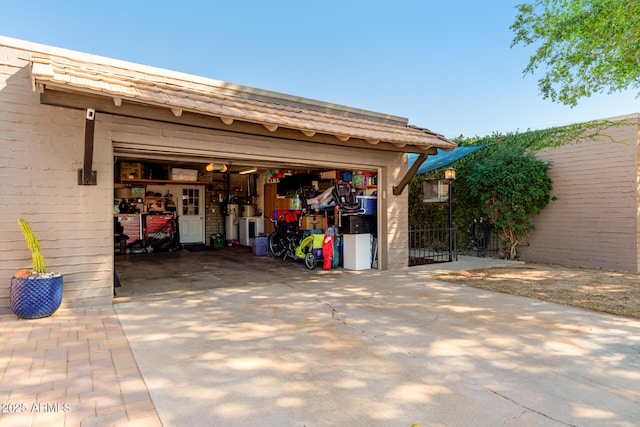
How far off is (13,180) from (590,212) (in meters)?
10.7

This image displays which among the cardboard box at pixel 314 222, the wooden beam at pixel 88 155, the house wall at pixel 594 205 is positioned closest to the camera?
the wooden beam at pixel 88 155

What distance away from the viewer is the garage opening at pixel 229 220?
7.23m

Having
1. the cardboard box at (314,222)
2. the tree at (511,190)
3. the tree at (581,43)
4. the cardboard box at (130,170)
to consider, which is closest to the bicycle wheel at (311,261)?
the cardboard box at (314,222)

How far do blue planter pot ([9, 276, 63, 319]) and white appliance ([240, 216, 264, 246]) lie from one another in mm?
8027

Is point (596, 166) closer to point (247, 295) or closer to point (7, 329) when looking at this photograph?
point (247, 295)

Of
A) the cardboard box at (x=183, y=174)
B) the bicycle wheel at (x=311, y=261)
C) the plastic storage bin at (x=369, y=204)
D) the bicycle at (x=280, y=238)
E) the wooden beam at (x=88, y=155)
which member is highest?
the cardboard box at (x=183, y=174)

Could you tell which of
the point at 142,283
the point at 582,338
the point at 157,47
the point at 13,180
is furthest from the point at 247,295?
the point at 157,47

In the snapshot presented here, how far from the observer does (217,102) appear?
4.91m

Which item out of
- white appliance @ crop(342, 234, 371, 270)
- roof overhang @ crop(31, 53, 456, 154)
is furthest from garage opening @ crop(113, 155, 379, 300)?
roof overhang @ crop(31, 53, 456, 154)

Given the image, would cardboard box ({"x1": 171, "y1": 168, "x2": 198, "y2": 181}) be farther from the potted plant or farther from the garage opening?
the potted plant

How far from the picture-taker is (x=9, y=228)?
4.30m

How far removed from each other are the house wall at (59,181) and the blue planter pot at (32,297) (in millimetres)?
367

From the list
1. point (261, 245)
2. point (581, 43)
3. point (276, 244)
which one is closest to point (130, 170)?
point (261, 245)

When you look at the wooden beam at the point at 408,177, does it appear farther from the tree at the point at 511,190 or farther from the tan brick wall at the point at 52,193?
the tan brick wall at the point at 52,193
